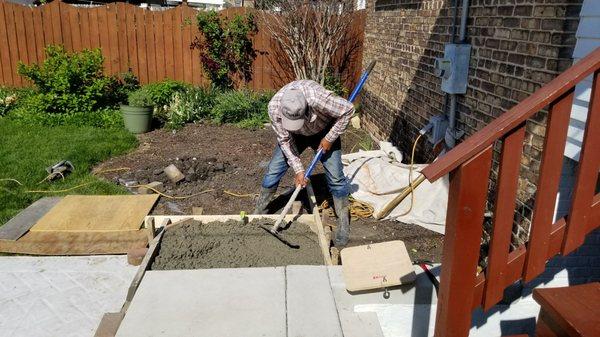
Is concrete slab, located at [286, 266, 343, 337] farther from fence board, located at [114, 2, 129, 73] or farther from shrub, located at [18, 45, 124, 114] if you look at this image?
fence board, located at [114, 2, 129, 73]

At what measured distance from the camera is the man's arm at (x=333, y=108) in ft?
15.2

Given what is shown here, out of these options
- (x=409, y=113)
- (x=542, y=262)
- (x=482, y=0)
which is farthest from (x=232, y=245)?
(x=409, y=113)

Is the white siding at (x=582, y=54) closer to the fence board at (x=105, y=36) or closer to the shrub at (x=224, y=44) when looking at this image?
the shrub at (x=224, y=44)

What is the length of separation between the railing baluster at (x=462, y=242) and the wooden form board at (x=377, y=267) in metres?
0.78

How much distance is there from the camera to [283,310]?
122 inches

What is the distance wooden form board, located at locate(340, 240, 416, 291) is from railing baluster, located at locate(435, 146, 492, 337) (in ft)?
2.57

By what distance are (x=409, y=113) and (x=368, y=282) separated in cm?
470

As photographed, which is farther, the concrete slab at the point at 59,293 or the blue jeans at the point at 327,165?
the blue jeans at the point at 327,165

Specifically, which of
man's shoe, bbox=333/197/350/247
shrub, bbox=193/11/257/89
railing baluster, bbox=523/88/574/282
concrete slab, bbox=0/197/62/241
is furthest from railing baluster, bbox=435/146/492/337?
shrub, bbox=193/11/257/89

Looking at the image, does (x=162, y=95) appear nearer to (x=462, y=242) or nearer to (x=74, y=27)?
(x=74, y=27)

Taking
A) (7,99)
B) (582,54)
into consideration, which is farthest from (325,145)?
(7,99)

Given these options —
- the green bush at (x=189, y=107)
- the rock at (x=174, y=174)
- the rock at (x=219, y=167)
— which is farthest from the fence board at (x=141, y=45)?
the rock at (x=174, y=174)

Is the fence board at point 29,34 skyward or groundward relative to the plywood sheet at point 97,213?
skyward

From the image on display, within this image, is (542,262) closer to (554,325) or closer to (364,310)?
(554,325)
